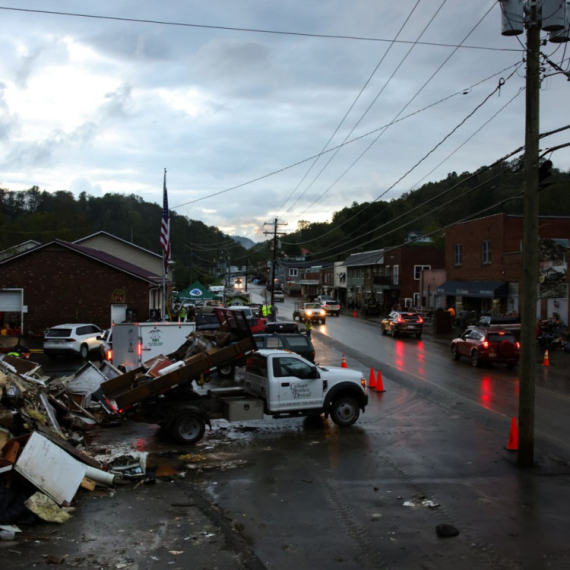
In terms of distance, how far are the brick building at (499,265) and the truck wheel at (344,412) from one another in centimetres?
2393

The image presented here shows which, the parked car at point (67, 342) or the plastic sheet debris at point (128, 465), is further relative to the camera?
the parked car at point (67, 342)

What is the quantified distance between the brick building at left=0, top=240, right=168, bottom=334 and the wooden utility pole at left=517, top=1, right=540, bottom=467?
28783mm

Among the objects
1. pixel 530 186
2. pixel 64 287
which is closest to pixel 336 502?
pixel 530 186

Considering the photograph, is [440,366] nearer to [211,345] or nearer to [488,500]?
[211,345]

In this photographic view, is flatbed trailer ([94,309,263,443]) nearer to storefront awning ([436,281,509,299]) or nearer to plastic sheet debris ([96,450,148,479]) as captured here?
plastic sheet debris ([96,450,148,479])

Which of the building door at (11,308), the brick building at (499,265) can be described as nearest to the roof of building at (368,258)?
the brick building at (499,265)

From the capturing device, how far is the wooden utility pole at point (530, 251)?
10.7 metres

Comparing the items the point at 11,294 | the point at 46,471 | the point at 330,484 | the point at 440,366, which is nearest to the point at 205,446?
the point at 330,484

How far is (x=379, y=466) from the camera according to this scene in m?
10.7

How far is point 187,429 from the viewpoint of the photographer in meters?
12.2

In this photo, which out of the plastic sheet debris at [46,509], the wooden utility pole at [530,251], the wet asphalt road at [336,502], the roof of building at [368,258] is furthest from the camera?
Answer: the roof of building at [368,258]

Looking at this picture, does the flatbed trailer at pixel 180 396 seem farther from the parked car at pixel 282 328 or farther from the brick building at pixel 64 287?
the brick building at pixel 64 287

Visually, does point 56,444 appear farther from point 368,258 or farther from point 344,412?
point 368,258

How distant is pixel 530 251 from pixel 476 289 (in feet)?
117
